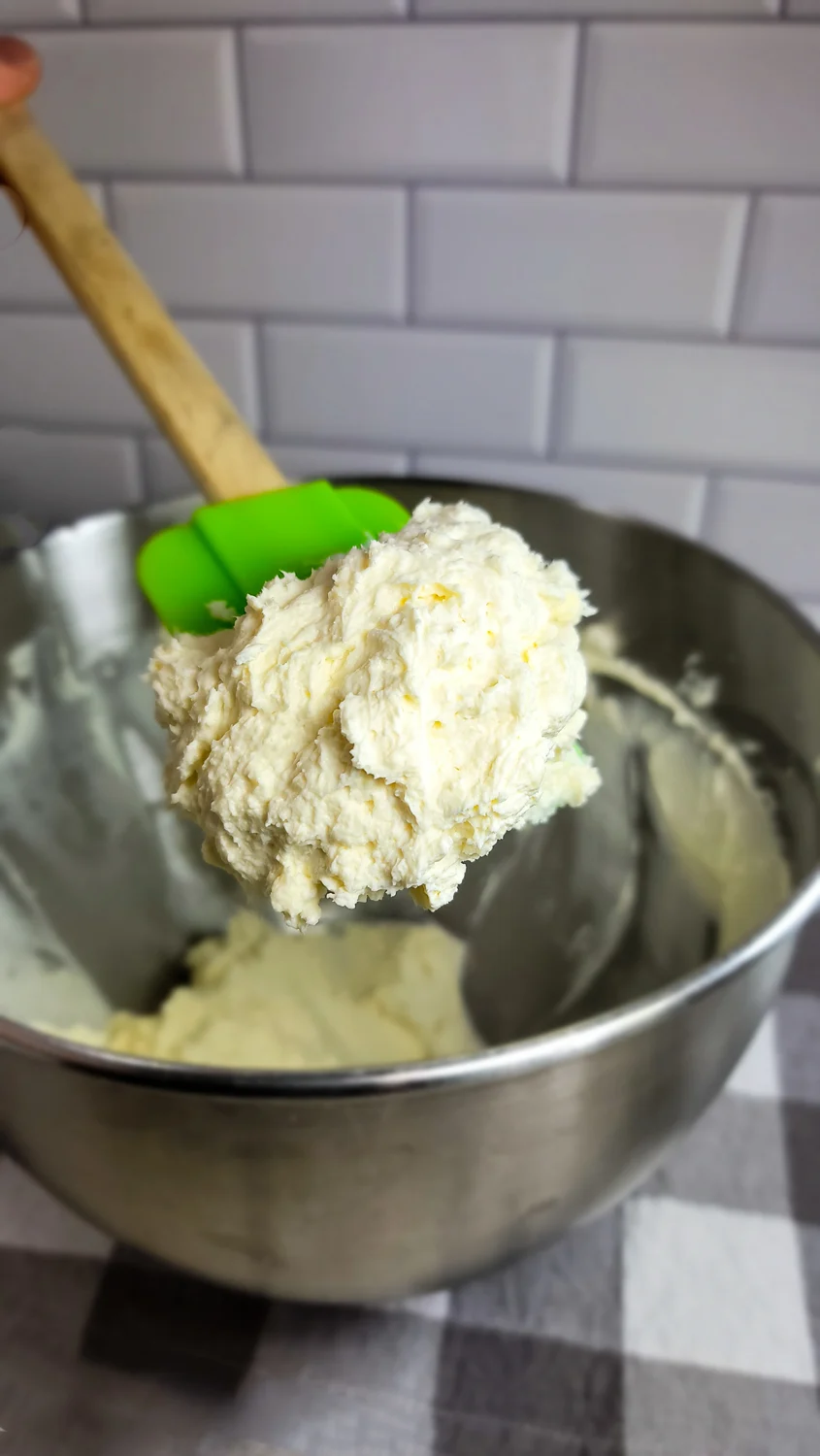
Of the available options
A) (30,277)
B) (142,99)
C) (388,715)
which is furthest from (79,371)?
(388,715)

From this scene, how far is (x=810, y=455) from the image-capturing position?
68 centimetres

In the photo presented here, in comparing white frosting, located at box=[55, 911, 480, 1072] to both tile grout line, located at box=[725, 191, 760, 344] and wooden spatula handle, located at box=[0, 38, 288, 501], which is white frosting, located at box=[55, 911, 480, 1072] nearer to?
wooden spatula handle, located at box=[0, 38, 288, 501]

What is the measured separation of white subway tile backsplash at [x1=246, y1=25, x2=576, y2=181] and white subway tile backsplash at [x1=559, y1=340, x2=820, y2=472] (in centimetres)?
12

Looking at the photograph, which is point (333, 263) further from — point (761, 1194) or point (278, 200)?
point (761, 1194)

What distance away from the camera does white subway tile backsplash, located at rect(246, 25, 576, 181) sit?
587 millimetres

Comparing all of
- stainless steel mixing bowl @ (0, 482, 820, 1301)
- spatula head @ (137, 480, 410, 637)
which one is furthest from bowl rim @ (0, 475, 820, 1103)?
spatula head @ (137, 480, 410, 637)

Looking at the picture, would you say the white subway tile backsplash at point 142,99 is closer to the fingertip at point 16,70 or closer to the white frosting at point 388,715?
the fingertip at point 16,70

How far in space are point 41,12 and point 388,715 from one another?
21.3 inches

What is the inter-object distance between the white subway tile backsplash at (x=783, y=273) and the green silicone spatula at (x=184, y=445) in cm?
30

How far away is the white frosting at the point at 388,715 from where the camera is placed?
1.10ft

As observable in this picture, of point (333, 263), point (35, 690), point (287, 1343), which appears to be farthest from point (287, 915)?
point (333, 263)

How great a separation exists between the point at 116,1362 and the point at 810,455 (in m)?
0.64

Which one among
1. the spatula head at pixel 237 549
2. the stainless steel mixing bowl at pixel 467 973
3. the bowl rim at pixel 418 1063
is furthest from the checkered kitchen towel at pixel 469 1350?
the spatula head at pixel 237 549

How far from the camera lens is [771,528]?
0.71 m
